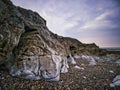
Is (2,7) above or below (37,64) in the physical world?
above

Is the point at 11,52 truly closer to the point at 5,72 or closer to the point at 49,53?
the point at 5,72

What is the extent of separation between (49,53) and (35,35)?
8.64 feet

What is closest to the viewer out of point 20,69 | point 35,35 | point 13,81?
point 13,81

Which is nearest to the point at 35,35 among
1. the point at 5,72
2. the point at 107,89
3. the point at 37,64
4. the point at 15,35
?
the point at 15,35

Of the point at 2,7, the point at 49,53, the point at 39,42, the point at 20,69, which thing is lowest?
the point at 20,69

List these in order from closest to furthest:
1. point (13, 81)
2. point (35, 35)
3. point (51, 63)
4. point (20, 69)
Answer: point (13, 81) < point (20, 69) < point (51, 63) < point (35, 35)

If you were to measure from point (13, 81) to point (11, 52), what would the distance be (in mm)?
3169

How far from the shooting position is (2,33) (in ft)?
40.5

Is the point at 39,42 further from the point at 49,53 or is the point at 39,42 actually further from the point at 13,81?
the point at 13,81

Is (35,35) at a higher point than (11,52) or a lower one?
higher

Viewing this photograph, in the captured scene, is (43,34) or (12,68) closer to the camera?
(12,68)

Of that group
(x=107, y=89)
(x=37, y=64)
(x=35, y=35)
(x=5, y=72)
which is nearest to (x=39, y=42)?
(x=35, y=35)

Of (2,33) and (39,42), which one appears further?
(39,42)

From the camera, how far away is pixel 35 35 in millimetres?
15195
